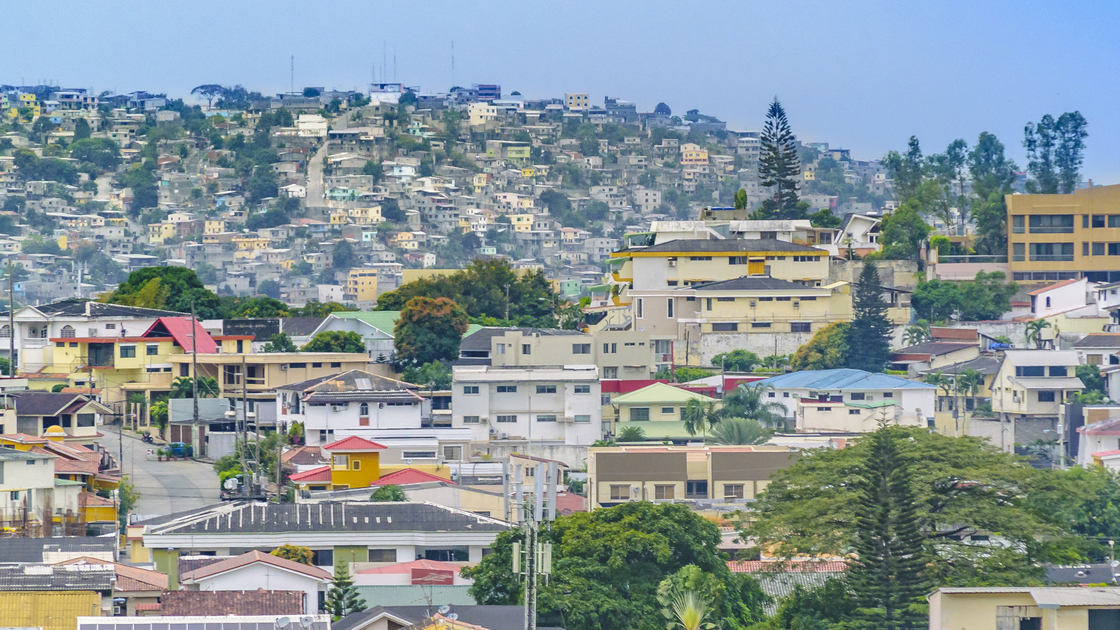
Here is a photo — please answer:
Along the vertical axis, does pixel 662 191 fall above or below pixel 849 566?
above

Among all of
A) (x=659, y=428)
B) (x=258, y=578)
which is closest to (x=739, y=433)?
(x=659, y=428)

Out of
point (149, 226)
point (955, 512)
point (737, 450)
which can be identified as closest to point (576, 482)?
point (737, 450)

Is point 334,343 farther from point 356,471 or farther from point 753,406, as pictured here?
point 356,471

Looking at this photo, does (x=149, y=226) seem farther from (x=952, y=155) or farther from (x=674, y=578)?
(x=674, y=578)

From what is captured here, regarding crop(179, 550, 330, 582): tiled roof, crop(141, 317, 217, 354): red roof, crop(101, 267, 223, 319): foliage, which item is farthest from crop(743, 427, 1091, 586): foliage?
crop(101, 267, 223, 319): foliage

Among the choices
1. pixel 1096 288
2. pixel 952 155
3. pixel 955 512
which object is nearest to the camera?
pixel 955 512

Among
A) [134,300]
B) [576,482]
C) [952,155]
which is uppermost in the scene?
[952,155]

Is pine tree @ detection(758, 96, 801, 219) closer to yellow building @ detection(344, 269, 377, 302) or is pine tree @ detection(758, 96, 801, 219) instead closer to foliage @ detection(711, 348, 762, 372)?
foliage @ detection(711, 348, 762, 372)
